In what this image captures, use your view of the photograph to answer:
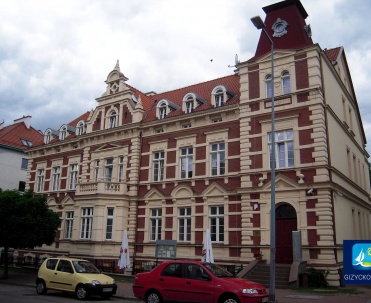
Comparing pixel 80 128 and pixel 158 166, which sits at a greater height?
pixel 80 128

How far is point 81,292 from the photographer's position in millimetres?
16391

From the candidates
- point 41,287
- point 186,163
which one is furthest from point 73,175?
point 41,287

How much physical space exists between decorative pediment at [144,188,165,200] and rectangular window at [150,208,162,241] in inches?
35.5

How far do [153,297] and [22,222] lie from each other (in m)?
14.4

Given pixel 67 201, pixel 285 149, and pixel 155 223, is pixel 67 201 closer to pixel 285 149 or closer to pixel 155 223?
pixel 155 223

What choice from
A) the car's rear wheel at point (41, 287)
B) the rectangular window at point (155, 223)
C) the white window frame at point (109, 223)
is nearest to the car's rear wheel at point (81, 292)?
the car's rear wheel at point (41, 287)

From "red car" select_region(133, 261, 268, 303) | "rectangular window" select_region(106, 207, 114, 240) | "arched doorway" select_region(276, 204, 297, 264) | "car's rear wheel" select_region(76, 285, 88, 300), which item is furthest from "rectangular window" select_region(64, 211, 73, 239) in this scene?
"red car" select_region(133, 261, 268, 303)

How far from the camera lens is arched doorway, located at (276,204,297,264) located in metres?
21.8

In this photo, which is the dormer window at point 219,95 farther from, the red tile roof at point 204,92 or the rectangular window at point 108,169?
the rectangular window at point 108,169

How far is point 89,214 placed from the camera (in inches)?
1159

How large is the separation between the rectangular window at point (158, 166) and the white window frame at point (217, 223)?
537cm

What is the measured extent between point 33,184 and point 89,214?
12.1 m

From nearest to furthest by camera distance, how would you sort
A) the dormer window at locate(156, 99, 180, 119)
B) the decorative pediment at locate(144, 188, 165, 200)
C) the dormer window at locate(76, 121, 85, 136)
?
1. the decorative pediment at locate(144, 188, 165, 200)
2. the dormer window at locate(156, 99, 180, 119)
3. the dormer window at locate(76, 121, 85, 136)

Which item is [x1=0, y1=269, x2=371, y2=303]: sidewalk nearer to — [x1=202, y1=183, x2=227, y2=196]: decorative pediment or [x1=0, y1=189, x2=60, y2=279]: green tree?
[x1=202, y1=183, x2=227, y2=196]: decorative pediment
